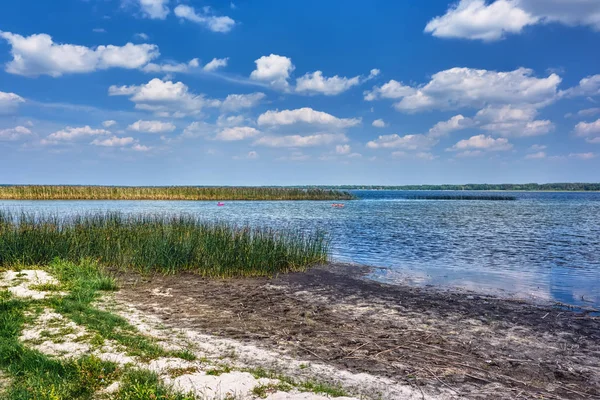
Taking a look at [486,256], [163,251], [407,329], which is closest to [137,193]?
[163,251]

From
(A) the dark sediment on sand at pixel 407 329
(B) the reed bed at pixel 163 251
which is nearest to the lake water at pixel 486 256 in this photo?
(A) the dark sediment on sand at pixel 407 329

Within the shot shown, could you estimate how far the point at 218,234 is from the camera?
48.7ft

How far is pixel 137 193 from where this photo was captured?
56781 mm

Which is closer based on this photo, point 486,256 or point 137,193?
point 486,256

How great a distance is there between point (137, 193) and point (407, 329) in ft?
176

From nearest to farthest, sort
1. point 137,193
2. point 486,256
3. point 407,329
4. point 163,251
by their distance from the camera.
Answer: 1. point 407,329
2. point 163,251
3. point 486,256
4. point 137,193

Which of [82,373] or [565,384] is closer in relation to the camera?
[82,373]

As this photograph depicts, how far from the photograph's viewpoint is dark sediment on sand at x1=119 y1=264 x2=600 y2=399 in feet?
19.9

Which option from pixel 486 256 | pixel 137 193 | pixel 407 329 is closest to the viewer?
pixel 407 329

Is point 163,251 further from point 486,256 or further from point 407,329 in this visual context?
point 486,256

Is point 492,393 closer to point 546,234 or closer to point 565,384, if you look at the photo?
point 565,384

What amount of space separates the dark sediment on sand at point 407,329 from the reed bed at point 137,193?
47.8m

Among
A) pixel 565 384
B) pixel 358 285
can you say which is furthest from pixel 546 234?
pixel 565 384

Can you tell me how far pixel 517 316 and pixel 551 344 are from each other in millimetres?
1768
